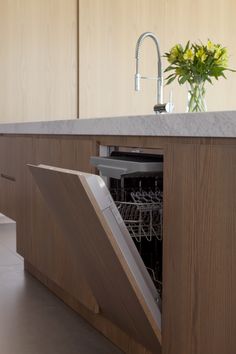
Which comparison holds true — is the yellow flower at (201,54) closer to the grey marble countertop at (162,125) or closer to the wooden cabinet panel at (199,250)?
the grey marble countertop at (162,125)

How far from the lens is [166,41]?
498cm

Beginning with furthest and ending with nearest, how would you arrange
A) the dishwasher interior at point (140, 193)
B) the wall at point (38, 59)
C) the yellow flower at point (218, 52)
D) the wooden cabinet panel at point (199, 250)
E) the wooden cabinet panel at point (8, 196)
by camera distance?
1. the wall at point (38, 59)
2. the wooden cabinet panel at point (8, 196)
3. the yellow flower at point (218, 52)
4. the dishwasher interior at point (140, 193)
5. the wooden cabinet panel at point (199, 250)

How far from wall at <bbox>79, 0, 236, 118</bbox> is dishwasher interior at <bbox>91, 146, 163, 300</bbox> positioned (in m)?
2.98

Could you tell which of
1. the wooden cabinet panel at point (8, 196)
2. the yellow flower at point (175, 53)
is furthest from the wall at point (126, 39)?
the yellow flower at point (175, 53)

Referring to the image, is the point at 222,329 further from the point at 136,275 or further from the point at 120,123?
the point at 120,123

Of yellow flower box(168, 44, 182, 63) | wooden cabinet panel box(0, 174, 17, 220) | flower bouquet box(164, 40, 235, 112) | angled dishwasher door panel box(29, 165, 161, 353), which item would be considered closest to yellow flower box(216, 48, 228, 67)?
flower bouquet box(164, 40, 235, 112)

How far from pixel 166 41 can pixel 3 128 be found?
2433 millimetres

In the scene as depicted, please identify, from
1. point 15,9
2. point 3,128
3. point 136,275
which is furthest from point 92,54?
point 136,275

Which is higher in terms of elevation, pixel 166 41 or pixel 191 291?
pixel 166 41

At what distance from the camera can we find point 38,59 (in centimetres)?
453

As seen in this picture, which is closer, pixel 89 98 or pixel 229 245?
pixel 229 245

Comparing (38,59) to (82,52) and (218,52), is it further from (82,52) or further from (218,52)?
(218,52)

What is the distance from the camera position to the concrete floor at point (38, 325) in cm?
190

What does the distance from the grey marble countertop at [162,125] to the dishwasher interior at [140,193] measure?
0.21 feet
